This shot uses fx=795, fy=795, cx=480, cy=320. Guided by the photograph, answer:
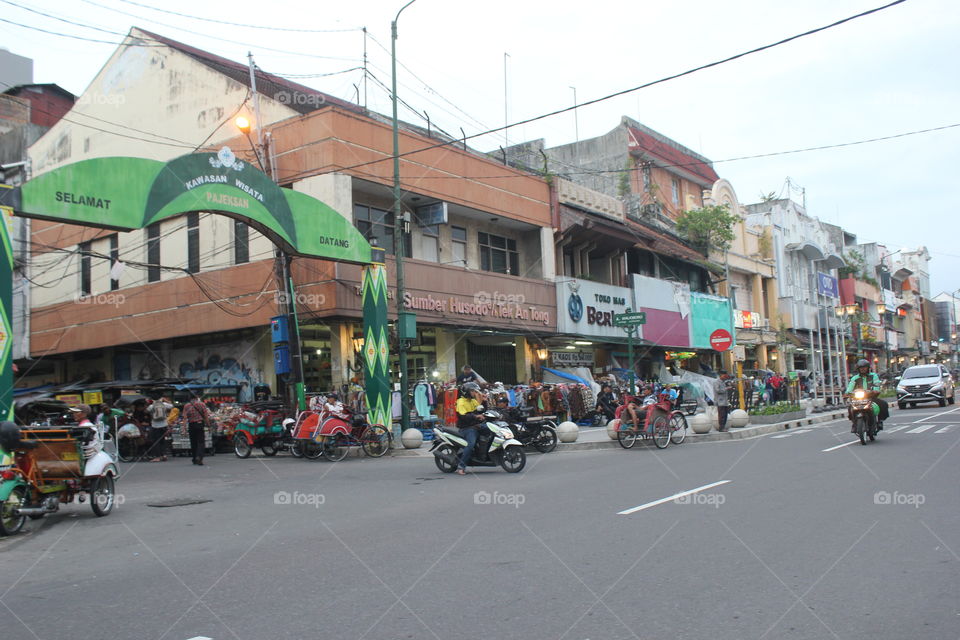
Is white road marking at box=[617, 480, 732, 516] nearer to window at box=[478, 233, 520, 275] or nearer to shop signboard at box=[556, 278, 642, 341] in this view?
shop signboard at box=[556, 278, 642, 341]

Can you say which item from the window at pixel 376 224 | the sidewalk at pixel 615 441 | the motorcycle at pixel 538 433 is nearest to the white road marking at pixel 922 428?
the sidewalk at pixel 615 441

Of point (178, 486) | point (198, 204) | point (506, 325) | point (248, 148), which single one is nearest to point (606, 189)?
point (506, 325)

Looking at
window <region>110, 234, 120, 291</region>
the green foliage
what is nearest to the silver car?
the green foliage

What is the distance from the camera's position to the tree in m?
40.7

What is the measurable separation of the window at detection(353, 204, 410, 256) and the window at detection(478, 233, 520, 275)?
434 cm

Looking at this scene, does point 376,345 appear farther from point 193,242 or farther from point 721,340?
point 721,340

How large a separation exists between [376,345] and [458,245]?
8571 mm

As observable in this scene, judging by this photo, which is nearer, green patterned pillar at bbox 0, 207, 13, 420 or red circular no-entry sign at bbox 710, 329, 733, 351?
green patterned pillar at bbox 0, 207, 13, 420

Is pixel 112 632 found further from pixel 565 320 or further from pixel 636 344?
pixel 636 344

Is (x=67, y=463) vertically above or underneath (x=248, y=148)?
underneath

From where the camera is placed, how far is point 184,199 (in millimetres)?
16266

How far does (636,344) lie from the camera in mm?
34656

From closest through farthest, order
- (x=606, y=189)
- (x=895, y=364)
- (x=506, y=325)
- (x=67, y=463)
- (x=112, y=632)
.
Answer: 1. (x=112, y=632)
2. (x=67, y=463)
3. (x=506, y=325)
4. (x=606, y=189)
5. (x=895, y=364)

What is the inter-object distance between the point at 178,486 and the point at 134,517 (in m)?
3.52
